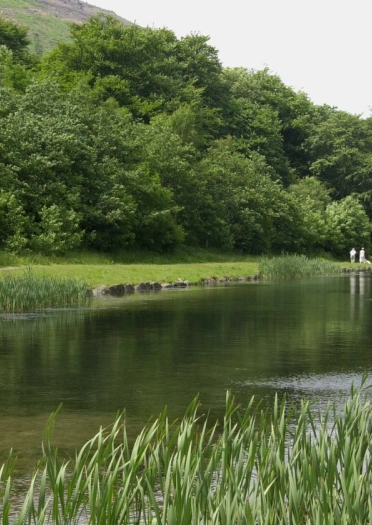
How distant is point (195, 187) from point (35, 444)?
64876 mm

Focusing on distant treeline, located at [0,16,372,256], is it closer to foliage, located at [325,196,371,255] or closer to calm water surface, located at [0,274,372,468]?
foliage, located at [325,196,371,255]

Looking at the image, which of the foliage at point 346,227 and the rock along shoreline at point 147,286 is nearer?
the rock along shoreline at point 147,286

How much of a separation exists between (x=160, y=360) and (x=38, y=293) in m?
13.8

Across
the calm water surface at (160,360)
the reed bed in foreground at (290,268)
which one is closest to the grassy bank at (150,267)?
the reed bed in foreground at (290,268)

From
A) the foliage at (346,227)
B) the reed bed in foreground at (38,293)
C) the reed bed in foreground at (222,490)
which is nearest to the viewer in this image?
the reed bed in foreground at (222,490)

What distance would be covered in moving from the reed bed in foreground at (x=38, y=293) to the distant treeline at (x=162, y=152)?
1605 centimetres

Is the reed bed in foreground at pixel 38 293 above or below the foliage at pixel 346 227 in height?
below

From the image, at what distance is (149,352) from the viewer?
21562 millimetres

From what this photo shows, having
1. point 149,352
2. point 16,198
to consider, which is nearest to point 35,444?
point 149,352

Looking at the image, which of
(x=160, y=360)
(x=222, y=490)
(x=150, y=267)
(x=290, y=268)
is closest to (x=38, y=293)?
(x=160, y=360)

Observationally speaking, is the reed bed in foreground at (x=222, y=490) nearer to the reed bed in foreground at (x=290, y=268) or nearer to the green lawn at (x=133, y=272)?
the green lawn at (x=133, y=272)

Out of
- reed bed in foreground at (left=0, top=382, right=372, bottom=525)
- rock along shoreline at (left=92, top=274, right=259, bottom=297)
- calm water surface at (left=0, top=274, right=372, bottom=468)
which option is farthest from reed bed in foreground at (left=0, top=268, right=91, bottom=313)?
reed bed in foreground at (left=0, top=382, right=372, bottom=525)

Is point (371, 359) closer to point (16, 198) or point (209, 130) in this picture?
point (16, 198)

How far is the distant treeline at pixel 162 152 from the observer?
56938 mm
